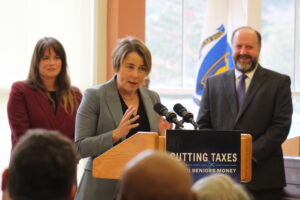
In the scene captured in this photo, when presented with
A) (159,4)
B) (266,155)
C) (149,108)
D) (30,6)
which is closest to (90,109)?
(149,108)

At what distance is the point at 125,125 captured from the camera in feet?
8.52

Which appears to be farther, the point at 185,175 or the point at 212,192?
the point at 212,192

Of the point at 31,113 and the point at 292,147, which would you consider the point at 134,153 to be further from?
the point at 292,147

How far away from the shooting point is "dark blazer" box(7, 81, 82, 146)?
139 inches

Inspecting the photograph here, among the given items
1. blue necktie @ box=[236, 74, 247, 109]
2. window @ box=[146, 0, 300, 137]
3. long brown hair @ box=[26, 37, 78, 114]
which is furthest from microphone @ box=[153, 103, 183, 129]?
window @ box=[146, 0, 300, 137]

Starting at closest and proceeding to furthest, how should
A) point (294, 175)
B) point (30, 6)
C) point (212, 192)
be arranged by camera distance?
point (212, 192) < point (294, 175) < point (30, 6)

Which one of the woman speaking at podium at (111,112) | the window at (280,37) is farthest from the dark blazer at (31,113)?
the window at (280,37)

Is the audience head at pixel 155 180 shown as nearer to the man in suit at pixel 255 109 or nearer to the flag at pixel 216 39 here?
the man in suit at pixel 255 109

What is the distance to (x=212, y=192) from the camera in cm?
130

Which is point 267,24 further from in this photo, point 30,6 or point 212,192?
point 212,192

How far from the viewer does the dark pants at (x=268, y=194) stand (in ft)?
11.0

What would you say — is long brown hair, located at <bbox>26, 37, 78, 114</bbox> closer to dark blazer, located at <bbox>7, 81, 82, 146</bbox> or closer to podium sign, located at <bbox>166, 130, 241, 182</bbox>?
dark blazer, located at <bbox>7, 81, 82, 146</bbox>

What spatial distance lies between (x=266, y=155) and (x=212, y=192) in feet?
7.27

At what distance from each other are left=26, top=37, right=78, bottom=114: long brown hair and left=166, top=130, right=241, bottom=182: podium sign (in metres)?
1.56
